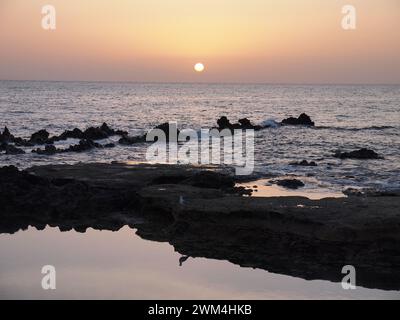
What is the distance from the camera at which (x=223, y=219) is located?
1827 centimetres

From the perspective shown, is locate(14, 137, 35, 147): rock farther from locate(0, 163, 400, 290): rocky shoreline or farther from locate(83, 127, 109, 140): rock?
locate(0, 163, 400, 290): rocky shoreline

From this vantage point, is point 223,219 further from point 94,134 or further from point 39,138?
point 94,134

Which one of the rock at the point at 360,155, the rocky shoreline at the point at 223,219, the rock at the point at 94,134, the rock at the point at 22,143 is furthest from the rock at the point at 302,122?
the rocky shoreline at the point at 223,219

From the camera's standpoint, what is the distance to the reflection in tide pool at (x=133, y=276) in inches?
543

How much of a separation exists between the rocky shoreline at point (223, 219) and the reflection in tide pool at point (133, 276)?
65cm

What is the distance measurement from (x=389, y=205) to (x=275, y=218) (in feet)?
12.8

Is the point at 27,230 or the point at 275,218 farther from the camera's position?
the point at 27,230

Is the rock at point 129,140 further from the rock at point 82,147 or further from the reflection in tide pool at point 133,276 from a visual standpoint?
the reflection in tide pool at point 133,276

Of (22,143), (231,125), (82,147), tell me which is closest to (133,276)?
(82,147)

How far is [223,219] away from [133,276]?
4324 mm

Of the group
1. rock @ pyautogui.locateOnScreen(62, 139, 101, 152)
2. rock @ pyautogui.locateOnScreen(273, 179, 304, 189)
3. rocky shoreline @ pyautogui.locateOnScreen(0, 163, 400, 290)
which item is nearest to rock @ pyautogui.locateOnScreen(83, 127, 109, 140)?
rock @ pyautogui.locateOnScreen(62, 139, 101, 152)

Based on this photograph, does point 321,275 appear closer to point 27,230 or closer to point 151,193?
point 151,193

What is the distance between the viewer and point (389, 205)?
61.0ft

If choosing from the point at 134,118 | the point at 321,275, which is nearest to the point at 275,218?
the point at 321,275
